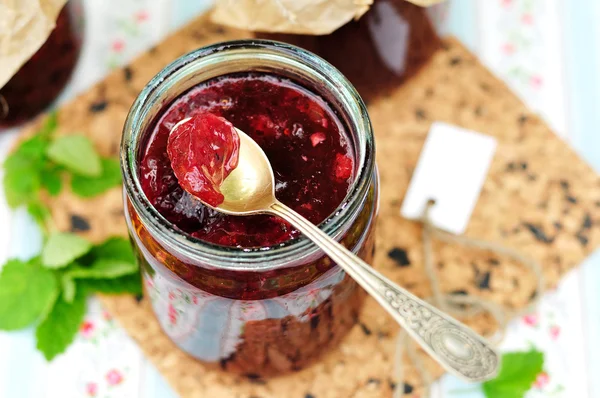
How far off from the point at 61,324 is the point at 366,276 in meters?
0.66

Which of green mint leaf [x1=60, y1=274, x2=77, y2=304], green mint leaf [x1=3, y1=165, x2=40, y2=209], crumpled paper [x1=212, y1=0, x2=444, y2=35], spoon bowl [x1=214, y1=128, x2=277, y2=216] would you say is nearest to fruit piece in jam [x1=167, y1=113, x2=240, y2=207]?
spoon bowl [x1=214, y1=128, x2=277, y2=216]

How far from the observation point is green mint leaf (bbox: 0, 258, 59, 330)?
1349mm

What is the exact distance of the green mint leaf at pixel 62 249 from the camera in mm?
1321

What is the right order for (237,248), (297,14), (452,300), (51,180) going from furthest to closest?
(51,180), (452,300), (297,14), (237,248)

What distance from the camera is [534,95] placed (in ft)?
5.30

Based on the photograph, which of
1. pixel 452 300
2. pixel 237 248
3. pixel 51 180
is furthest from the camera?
pixel 51 180

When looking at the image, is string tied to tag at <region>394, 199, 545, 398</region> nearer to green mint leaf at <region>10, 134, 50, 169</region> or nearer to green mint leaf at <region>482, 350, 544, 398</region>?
green mint leaf at <region>482, 350, 544, 398</region>

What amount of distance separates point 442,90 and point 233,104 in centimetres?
60

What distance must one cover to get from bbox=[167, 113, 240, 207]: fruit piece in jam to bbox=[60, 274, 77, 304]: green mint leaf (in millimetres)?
453

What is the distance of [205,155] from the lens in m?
0.99

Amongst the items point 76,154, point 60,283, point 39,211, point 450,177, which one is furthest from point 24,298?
point 450,177

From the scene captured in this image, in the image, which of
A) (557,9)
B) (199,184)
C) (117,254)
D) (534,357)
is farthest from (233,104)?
(557,9)

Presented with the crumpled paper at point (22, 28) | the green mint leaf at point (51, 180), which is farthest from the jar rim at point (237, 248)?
the green mint leaf at point (51, 180)

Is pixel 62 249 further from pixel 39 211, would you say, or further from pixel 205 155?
pixel 205 155
